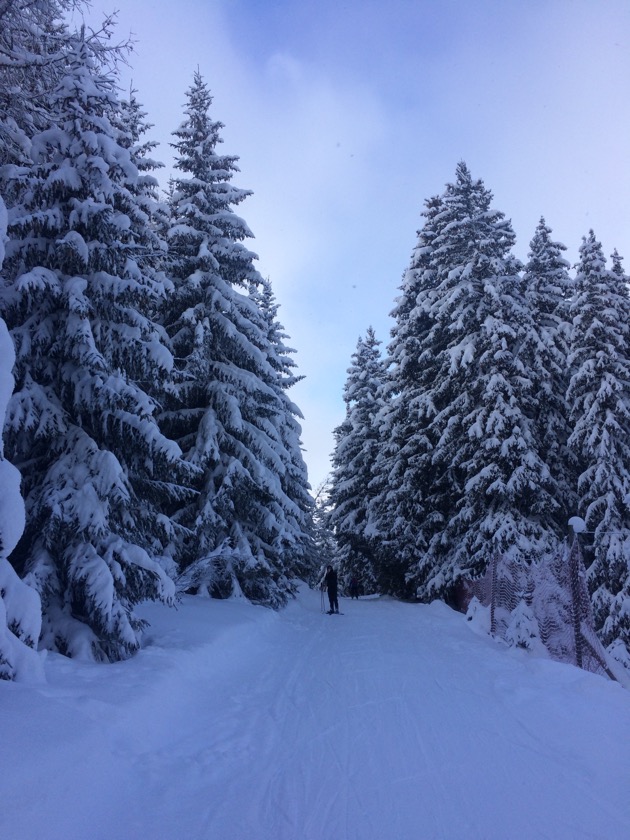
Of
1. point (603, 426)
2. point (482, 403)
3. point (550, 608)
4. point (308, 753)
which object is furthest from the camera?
point (482, 403)

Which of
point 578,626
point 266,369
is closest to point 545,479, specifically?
point 578,626

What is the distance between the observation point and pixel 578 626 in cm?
876

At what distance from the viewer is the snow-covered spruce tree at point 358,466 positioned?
27.6 meters

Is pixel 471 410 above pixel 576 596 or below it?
above

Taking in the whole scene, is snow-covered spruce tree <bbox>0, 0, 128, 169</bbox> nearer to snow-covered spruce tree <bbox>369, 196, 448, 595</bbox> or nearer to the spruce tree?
the spruce tree

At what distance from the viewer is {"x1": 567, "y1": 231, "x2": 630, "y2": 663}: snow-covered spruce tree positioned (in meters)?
15.8

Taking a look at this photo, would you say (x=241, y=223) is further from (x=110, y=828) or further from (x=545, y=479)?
(x=110, y=828)

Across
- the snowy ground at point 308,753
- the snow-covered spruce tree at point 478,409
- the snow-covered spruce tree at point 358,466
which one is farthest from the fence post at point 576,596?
the snow-covered spruce tree at point 358,466

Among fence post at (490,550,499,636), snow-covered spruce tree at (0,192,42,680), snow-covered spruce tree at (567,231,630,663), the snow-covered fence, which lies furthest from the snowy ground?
snow-covered spruce tree at (567,231,630,663)

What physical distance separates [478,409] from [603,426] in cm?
397

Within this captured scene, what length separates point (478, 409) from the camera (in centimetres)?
1719

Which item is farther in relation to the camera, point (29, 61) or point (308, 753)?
point (29, 61)

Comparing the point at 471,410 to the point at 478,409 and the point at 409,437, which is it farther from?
the point at 409,437

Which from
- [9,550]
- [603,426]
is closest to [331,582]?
[603,426]
